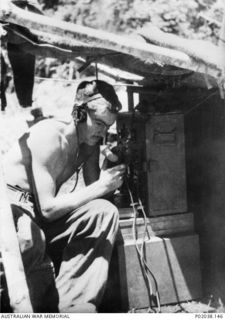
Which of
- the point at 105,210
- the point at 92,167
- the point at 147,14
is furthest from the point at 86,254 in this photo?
the point at 147,14

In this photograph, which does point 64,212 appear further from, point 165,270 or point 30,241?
point 165,270

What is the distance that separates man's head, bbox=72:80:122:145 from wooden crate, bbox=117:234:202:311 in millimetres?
909

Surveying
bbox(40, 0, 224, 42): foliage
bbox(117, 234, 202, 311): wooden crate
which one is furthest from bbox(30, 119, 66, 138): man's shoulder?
bbox(40, 0, 224, 42): foliage

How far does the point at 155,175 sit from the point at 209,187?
0.52 metres

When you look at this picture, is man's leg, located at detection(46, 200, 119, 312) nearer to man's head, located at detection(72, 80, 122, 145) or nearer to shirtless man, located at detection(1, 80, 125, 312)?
shirtless man, located at detection(1, 80, 125, 312)

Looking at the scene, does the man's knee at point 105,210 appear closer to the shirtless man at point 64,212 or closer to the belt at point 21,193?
the shirtless man at point 64,212

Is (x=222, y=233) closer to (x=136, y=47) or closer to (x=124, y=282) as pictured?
(x=124, y=282)

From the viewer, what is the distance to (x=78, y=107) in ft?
11.7

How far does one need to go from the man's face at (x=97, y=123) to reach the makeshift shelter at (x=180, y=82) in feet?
1.14

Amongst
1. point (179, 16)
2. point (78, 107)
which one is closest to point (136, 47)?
point (78, 107)

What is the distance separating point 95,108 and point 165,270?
4.53 ft

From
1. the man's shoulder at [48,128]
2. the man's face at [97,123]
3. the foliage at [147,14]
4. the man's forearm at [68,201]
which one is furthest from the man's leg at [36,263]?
the foliage at [147,14]

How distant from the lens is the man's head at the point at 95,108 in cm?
354

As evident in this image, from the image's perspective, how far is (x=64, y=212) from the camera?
3.37 metres
